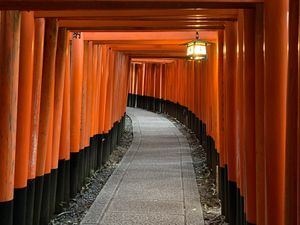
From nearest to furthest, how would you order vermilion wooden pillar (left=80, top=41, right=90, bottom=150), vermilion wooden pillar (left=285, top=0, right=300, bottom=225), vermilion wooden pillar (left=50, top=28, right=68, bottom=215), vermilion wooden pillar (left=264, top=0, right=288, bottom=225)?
vermilion wooden pillar (left=285, top=0, right=300, bottom=225) < vermilion wooden pillar (left=264, top=0, right=288, bottom=225) < vermilion wooden pillar (left=50, top=28, right=68, bottom=215) < vermilion wooden pillar (left=80, top=41, right=90, bottom=150)

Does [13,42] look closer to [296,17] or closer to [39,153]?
[39,153]

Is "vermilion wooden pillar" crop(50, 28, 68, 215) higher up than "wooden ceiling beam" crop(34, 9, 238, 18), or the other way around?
"wooden ceiling beam" crop(34, 9, 238, 18)

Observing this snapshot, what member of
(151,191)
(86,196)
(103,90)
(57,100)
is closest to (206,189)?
(151,191)

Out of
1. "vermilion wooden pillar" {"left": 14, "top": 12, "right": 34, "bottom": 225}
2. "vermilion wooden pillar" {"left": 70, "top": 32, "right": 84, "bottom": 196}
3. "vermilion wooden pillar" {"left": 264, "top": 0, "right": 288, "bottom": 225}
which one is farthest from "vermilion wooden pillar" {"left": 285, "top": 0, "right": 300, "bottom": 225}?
"vermilion wooden pillar" {"left": 70, "top": 32, "right": 84, "bottom": 196}

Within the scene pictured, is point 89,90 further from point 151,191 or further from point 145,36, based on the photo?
point 151,191

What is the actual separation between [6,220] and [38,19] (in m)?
2.34

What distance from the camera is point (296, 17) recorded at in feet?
9.49

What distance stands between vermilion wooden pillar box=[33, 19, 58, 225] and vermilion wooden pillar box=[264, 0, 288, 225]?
127 inches

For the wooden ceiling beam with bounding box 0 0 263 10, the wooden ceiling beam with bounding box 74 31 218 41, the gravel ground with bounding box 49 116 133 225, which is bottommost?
the gravel ground with bounding box 49 116 133 225

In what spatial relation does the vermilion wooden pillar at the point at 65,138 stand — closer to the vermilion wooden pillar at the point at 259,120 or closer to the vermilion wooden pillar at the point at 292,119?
the vermilion wooden pillar at the point at 259,120

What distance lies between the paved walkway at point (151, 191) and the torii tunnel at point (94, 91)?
634mm

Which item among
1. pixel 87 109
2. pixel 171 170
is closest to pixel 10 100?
pixel 87 109

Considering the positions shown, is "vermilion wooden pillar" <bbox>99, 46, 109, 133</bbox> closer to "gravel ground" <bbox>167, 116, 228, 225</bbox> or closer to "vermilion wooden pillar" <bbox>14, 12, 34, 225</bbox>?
"gravel ground" <bbox>167, 116, 228, 225</bbox>

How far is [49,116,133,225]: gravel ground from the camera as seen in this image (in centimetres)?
690
